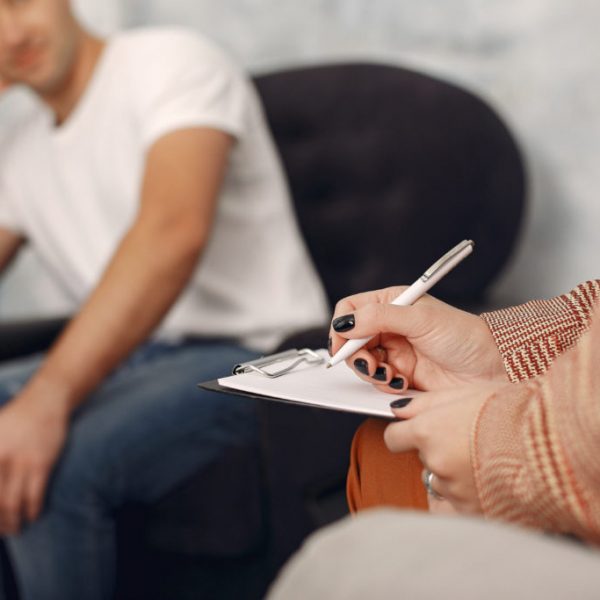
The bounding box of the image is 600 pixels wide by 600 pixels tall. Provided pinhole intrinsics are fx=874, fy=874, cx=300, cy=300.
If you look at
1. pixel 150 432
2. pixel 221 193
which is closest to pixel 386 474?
pixel 150 432

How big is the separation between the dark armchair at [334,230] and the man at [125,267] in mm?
68

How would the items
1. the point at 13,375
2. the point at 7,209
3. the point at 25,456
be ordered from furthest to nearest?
the point at 7,209 → the point at 13,375 → the point at 25,456

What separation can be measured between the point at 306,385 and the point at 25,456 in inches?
21.8

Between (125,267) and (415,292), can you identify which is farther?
(125,267)

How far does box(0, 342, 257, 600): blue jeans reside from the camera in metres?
0.99

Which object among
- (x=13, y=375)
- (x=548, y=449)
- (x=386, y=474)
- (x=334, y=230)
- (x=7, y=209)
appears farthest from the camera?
(x=7, y=209)

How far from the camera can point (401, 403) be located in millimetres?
474

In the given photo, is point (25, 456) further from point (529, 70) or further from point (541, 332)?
point (529, 70)

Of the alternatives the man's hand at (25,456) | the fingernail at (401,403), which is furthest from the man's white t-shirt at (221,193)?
the fingernail at (401,403)

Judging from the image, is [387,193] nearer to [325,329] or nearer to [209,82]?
[209,82]

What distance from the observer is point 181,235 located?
3.55ft

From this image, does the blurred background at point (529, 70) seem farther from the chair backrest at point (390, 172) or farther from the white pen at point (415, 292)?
the white pen at point (415, 292)

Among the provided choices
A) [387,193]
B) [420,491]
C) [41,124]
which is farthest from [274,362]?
[41,124]

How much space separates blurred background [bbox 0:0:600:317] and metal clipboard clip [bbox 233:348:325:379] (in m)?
0.56
